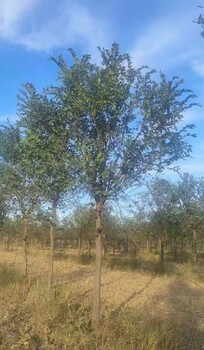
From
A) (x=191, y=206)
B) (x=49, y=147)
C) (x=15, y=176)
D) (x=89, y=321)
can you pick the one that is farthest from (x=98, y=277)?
(x=191, y=206)

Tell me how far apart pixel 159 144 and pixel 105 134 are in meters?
1.29

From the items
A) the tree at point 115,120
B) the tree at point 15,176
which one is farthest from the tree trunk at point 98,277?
the tree at point 15,176

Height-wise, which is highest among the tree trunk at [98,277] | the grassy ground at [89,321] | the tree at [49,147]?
the tree at [49,147]

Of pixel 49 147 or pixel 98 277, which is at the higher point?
pixel 49 147

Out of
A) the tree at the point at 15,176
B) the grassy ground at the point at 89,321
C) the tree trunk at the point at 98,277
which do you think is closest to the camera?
the grassy ground at the point at 89,321

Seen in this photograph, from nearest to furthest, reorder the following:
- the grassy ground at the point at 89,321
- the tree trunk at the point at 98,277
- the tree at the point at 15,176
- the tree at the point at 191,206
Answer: the grassy ground at the point at 89,321 < the tree trunk at the point at 98,277 < the tree at the point at 15,176 < the tree at the point at 191,206

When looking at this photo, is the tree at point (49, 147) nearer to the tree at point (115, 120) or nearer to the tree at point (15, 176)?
the tree at point (115, 120)

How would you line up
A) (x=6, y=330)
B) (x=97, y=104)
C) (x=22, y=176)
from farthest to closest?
(x=22, y=176) → (x=97, y=104) → (x=6, y=330)

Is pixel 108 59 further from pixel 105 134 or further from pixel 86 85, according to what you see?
pixel 105 134

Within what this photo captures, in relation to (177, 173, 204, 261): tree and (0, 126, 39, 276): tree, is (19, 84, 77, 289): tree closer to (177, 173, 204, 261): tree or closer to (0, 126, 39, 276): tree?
(0, 126, 39, 276): tree

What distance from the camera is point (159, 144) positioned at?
9102 millimetres

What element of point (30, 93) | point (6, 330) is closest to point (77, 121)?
point (30, 93)

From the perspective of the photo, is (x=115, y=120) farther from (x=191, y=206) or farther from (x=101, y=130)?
(x=191, y=206)

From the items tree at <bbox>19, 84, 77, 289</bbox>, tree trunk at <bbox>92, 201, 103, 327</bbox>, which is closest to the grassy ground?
tree trunk at <bbox>92, 201, 103, 327</bbox>
